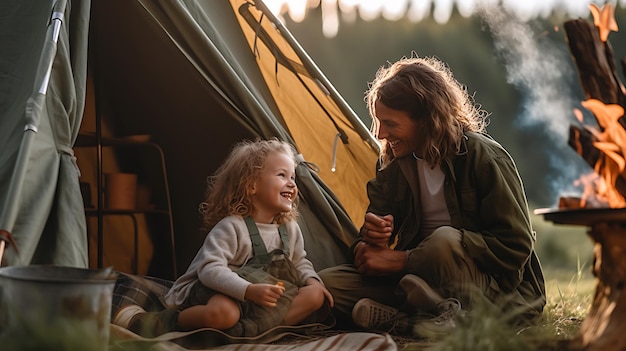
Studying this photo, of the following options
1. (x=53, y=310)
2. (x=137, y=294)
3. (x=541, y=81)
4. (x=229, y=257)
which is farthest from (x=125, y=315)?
(x=541, y=81)

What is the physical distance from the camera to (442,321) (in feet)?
8.74

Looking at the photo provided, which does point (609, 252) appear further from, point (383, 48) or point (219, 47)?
point (383, 48)

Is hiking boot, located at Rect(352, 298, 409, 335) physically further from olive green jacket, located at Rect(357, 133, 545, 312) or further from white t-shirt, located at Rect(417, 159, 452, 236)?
white t-shirt, located at Rect(417, 159, 452, 236)

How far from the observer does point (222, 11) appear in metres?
3.68

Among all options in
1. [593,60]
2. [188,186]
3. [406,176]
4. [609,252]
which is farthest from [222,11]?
[609,252]

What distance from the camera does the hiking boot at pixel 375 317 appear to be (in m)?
2.85

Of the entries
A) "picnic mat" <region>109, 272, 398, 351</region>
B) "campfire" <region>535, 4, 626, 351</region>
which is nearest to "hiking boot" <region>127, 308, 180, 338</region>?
"picnic mat" <region>109, 272, 398, 351</region>

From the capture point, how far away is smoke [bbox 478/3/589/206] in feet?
32.4

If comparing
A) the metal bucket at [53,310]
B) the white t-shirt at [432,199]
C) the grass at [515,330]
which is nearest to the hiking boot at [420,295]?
the grass at [515,330]

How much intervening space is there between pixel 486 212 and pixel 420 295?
1.23 ft

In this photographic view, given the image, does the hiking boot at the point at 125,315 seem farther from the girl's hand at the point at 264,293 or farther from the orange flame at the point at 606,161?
the orange flame at the point at 606,161

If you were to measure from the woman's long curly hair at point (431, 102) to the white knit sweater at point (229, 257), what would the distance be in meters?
0.57

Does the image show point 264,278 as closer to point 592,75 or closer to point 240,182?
point 240,182

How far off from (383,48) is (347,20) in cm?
57
